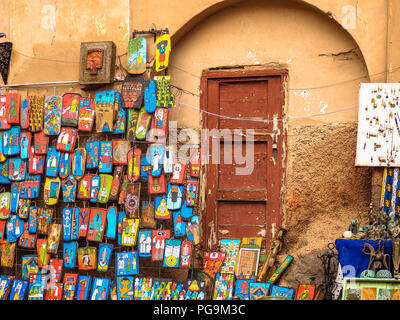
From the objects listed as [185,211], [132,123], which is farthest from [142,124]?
[185,211]

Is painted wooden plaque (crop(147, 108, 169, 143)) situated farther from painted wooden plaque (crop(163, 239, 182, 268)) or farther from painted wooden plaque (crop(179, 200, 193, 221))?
painted wooden plaque (crop(163, 239, 182, 268))

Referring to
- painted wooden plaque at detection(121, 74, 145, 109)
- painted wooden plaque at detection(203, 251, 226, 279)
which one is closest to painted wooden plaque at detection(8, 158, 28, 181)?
painted wooden plaque at detection(121, 74, 145, 109)

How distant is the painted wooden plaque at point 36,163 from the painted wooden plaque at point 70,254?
82 cm

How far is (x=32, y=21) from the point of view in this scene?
6773 millimetres

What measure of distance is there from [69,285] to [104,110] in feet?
5.76

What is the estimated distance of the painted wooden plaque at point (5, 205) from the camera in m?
6.52

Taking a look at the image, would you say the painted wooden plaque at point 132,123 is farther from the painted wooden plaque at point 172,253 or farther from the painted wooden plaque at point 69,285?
the painted wooden plaque at point 69,285

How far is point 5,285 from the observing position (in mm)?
6383

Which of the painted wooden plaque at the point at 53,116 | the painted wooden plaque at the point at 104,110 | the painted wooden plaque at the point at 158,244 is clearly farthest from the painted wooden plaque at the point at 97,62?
the painted wooden plaque at the point at 158,244

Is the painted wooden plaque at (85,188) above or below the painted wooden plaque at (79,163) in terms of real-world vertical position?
below

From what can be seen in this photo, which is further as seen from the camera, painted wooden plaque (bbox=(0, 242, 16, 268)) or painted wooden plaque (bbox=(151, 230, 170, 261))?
painted wooden plaque (bbox=(0, 242, 16, 268))

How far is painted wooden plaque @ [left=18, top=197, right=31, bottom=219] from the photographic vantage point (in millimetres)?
6453

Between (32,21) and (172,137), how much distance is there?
1982 mm

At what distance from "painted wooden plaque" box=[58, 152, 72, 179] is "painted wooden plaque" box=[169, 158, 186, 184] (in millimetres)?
1108
